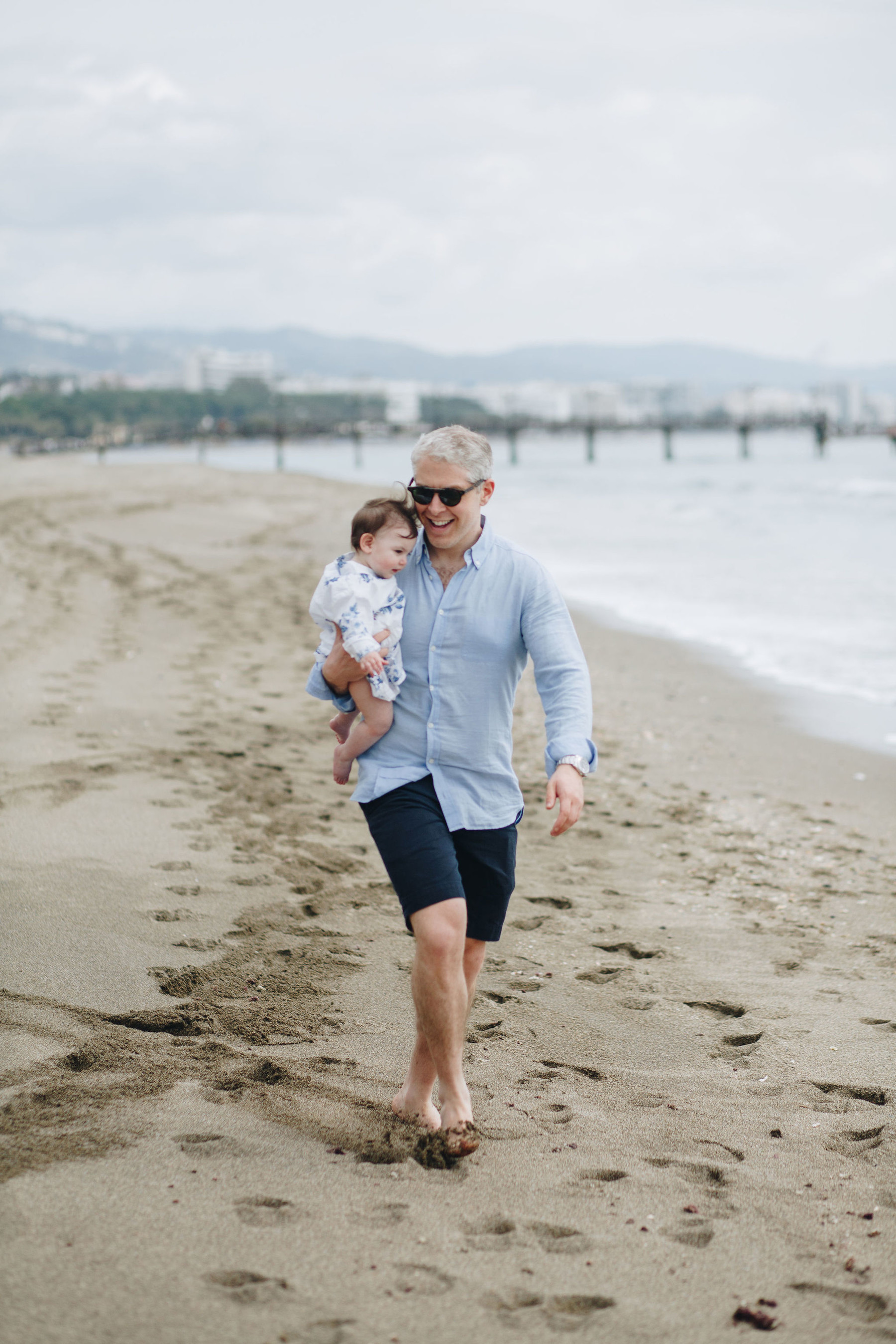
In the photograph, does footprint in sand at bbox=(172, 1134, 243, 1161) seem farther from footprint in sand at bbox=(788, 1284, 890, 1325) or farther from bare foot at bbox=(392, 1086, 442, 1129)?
footprint in sand at bbox=(788, 1284, 890, 1325)

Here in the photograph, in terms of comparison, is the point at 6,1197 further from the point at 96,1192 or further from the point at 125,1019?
the point at 125,1019

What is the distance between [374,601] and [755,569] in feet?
52.3

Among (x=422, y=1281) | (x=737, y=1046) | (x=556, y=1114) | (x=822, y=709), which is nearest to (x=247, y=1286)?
(x=422, y=1281)

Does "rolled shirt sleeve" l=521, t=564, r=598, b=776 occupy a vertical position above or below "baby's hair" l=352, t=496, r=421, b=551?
below

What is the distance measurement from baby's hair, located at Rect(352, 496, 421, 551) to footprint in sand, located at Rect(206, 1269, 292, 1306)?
1526 millimetres

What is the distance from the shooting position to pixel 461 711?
8.76 feet

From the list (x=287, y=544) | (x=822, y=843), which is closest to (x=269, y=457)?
(x=287, y=544)

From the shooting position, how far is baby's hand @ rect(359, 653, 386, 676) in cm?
256

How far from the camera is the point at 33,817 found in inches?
185

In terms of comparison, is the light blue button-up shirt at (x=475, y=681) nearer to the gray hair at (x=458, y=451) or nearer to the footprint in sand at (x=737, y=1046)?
the gray hair at (x=458, y=451)

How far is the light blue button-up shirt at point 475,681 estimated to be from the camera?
2.66 m

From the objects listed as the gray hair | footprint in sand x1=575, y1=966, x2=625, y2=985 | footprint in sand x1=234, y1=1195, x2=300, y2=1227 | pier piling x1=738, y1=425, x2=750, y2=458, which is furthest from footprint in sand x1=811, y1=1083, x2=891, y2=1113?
pier piling x1=738, y1=425, x2=750, y2=458

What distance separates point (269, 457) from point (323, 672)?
318 feet

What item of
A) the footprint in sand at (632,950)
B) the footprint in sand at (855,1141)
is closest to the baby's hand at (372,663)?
the footprint in sand at (855,1141)
